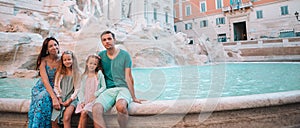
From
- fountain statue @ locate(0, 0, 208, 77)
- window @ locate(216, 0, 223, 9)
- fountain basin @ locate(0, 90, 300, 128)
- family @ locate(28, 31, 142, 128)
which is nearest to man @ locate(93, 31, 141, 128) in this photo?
family @ locate(28, 31, 142, 128)

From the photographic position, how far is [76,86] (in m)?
1.74

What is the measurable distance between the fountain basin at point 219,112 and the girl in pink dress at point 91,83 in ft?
0.56

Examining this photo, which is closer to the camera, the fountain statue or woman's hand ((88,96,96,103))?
woman's hand ((88,96,96,103))

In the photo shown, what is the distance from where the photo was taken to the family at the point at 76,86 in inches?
64.0

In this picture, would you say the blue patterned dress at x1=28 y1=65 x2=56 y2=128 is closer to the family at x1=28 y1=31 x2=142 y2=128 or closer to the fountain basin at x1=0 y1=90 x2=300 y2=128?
the family at x1=28 y1=31 x2=142 y2=128

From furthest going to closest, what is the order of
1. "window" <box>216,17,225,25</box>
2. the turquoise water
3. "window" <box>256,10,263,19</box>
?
"window" <box>216,17,225,25</box> < "window" <box>256,10,263,19</box> < the turquoise water

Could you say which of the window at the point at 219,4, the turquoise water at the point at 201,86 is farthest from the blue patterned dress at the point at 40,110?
the window at the point at 219,4

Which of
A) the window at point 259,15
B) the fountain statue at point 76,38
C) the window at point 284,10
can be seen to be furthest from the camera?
the window at point 259,15

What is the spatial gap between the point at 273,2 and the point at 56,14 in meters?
19.8

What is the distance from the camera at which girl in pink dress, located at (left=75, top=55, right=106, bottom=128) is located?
1672 millimetres

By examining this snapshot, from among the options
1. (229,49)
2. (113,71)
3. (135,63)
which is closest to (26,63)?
(135,63)

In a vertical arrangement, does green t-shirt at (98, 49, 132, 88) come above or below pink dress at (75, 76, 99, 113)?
above

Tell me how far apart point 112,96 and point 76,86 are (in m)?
0.33

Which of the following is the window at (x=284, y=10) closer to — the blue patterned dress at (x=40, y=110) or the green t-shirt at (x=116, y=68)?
the green t-shirt at (x=116, y=68)
